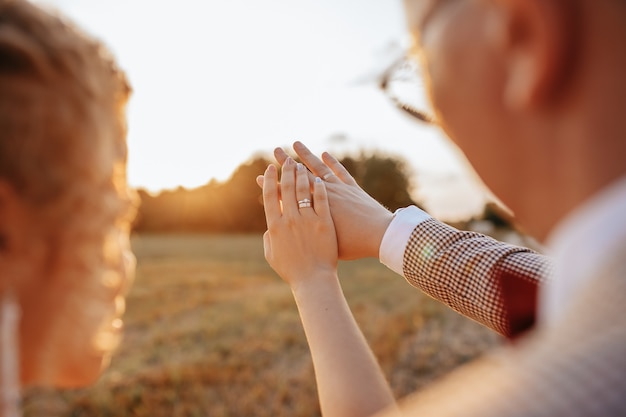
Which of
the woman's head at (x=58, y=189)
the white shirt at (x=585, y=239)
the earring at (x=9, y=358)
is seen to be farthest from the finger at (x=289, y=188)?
the white shirt at (x=585, y=239)

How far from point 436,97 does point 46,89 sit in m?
0.76

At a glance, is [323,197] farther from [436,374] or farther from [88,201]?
[436,374]

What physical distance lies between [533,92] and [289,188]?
953mm

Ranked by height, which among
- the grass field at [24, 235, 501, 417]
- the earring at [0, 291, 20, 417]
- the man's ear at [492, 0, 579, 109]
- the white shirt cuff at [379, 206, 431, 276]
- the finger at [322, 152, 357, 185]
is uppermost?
the man's ear at [492, 0, 579, 109]

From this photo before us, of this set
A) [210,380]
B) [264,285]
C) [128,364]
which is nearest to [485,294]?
[210,380]

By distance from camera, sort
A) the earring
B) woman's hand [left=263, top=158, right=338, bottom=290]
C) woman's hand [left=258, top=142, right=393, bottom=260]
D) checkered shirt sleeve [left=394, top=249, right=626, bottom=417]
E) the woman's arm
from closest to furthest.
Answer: checkered shirt sleeve [left=394, top=249, right=626, bottom=417]
the earring
the woman's arm
woman's hand [left=263, top=158, right=338, bottom=290]
woman's hand [left=258, top=142, right=393, bottom=260]

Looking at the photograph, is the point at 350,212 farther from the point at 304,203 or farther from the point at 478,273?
the point at 478,273

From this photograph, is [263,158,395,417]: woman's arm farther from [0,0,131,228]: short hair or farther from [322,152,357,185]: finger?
[0,0,131,228]: short hair

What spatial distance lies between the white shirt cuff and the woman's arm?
0.22 meters

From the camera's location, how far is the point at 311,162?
66.3 inches

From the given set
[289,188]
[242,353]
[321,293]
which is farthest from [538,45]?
[242,353]

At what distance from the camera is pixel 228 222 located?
96.0 feet

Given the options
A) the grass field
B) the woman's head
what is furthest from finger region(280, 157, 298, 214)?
the grass field

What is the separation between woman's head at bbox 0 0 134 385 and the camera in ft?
3.38
